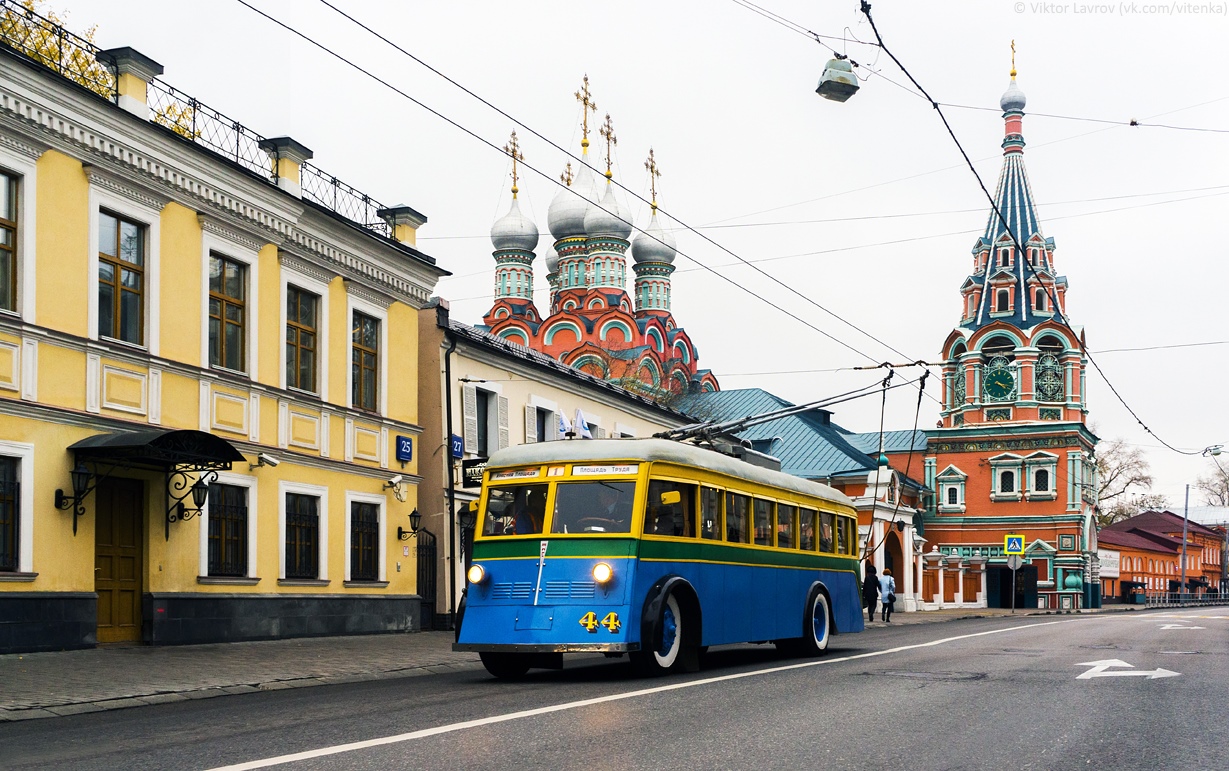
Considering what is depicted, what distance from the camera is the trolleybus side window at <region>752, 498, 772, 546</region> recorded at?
1720cm

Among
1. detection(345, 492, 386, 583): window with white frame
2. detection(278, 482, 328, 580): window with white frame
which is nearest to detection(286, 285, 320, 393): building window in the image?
detection(278, 482, 328, 580): window with white frame

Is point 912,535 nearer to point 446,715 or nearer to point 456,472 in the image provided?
point 456,472

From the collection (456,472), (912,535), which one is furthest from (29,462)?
(912,535)

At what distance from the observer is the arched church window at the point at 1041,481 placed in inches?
3125

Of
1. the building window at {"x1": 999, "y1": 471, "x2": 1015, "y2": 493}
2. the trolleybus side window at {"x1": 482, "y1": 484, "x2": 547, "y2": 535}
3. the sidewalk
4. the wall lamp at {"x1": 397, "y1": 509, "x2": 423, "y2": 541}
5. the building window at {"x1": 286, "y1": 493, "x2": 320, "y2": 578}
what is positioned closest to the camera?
the sidewalk

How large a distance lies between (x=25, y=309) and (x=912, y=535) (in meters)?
47.6

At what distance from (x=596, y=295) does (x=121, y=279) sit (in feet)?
209

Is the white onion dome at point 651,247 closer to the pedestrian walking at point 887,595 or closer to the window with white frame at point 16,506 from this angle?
the pedestrian walking at point 887,595

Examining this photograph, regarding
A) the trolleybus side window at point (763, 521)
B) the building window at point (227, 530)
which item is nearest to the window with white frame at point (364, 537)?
the building window at point (227, 530)

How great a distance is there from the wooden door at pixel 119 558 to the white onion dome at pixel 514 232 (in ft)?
233

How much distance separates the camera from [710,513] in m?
15.8

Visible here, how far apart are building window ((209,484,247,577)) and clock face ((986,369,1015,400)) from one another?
64.8m

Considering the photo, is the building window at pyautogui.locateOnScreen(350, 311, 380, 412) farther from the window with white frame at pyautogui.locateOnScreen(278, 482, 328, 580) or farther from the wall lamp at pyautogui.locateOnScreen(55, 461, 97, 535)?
Result: the wall lamp at pyautogui.locateOnScreen(55, 461, 97, 535)

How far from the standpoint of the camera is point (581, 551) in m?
14.2
